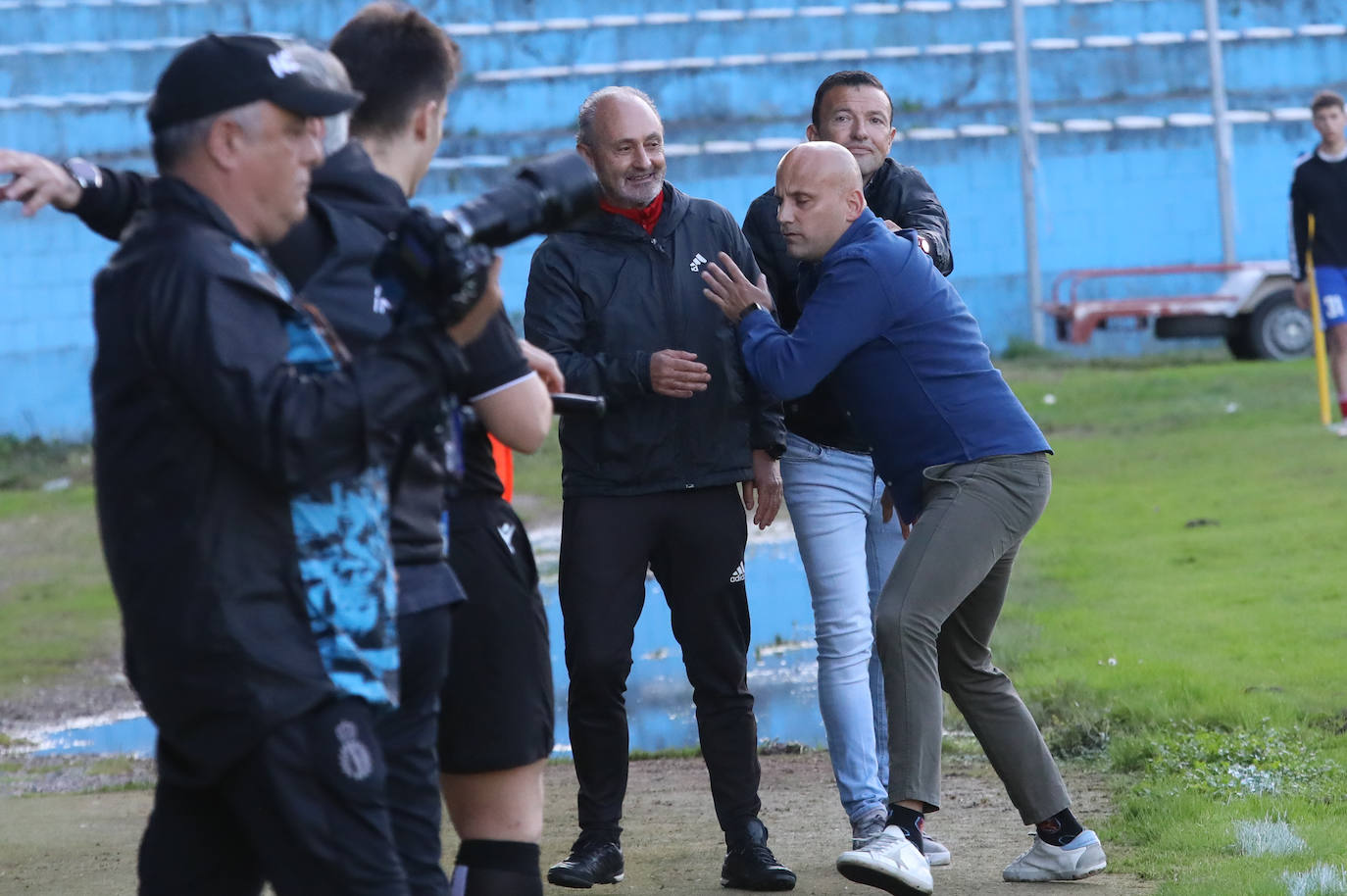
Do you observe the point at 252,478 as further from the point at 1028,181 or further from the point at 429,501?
the point at 1028,181

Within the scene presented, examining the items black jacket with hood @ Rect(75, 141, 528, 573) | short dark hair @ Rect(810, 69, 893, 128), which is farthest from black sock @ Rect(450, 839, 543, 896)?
short dark hair @ Rect(810, 69, 893, 128)

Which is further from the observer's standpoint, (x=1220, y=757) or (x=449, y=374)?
(x=1220, y=757)

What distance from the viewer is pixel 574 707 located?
492 centimetres

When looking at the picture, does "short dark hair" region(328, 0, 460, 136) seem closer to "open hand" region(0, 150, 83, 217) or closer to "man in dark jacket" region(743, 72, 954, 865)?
"open hand" region(0, 150, 83, 217)

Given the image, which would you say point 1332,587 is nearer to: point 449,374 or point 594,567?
Result: point 594,567

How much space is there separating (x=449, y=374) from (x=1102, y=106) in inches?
943

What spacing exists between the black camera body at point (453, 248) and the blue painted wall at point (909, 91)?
19.3 m

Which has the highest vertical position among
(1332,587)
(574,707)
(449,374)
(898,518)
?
(449,374)

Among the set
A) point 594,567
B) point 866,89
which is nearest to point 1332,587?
point 866,89

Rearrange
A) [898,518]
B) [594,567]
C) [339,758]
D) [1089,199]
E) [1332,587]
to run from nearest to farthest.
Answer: [339,758], [594,567], [898,518], [1332,587], [1089,199]

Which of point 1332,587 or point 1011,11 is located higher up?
point 1011,11

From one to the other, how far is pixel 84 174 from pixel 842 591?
2354 mm

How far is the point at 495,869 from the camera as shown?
134 inches

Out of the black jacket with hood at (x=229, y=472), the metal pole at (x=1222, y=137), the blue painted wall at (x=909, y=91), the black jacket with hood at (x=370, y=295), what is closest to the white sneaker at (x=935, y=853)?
the black jacket with hood at (x=370, y=295)
